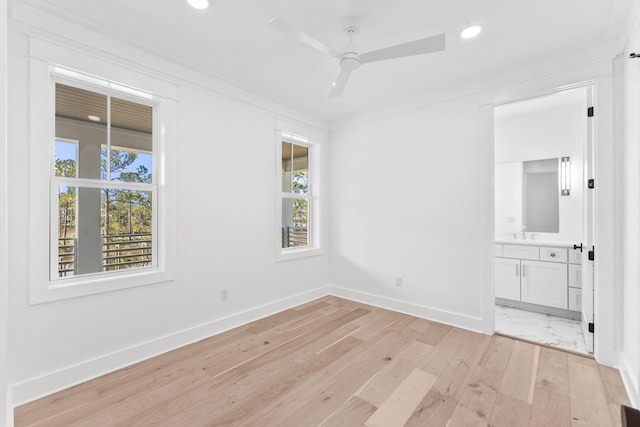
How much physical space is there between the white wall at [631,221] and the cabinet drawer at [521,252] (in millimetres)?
1421

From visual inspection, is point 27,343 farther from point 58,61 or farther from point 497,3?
point 497,3

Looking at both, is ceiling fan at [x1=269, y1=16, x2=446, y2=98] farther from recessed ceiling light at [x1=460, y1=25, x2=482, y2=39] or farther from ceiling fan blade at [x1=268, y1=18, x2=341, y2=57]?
recessed ceiling light at [x1=460, y1=25, x2=482, y2=39]

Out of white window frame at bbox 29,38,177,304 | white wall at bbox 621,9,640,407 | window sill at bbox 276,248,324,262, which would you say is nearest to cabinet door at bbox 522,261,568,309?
white wall at bbox 621,9,640,407

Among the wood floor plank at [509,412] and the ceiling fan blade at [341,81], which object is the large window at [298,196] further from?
the wood floor plank at [509,412]

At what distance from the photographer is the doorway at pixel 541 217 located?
341 centimetres

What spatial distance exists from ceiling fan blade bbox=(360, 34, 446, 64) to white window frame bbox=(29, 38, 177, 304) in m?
1.83

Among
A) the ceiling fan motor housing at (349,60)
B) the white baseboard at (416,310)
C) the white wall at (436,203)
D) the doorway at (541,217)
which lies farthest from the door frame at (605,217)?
the ceiling fan motor housing at (349,60)

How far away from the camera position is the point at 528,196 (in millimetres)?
4199

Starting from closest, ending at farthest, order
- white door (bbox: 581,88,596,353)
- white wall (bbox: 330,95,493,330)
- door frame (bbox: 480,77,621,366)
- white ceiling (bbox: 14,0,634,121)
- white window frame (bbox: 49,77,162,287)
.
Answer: white ceiling (bbox: 14,0,634,121), white window frame (bbox: 49,77,162,287), door frame (bbox: 480,77,621,366), white door (bbox: 581,88,596,353), white wall (bbox: 330,95,493,330)

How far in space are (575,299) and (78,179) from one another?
5101 mm

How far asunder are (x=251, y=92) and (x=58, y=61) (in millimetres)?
1666

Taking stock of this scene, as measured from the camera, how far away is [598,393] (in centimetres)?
202

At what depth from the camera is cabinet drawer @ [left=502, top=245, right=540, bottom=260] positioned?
3676 mm

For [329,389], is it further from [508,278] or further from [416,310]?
[508,278]
